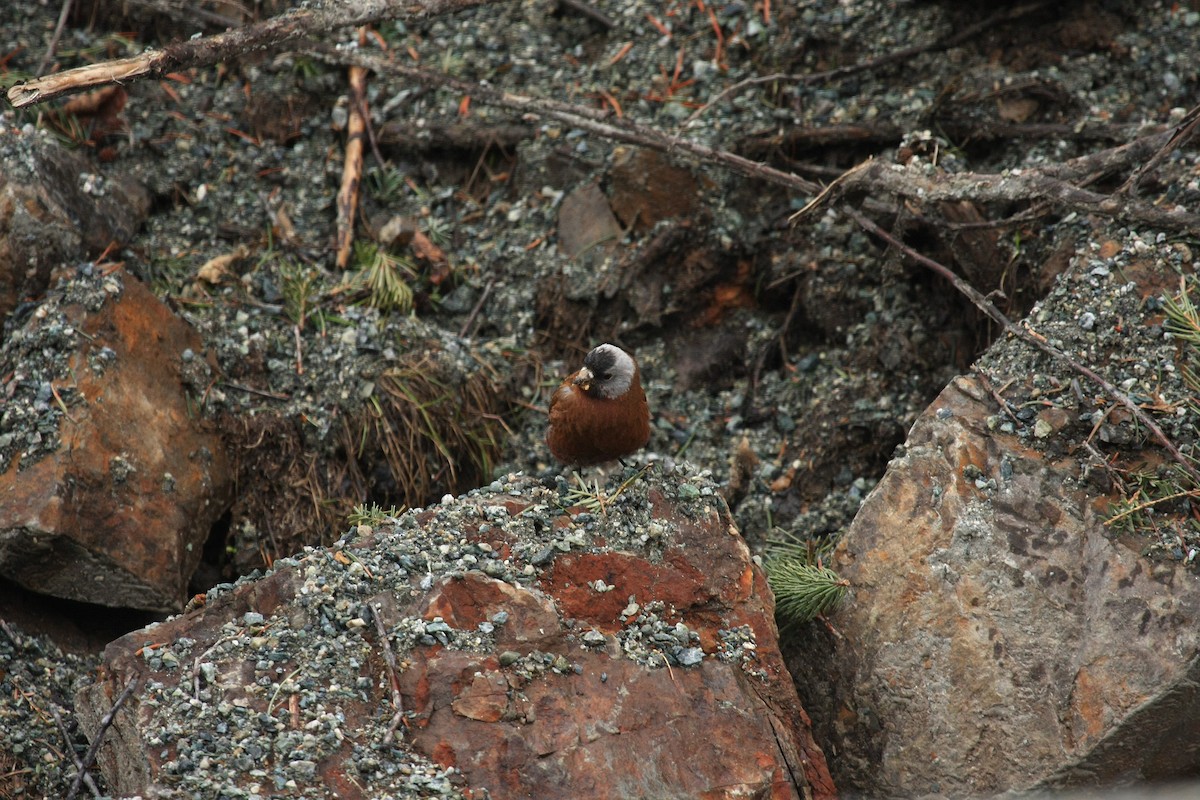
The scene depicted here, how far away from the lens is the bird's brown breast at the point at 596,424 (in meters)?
4.70

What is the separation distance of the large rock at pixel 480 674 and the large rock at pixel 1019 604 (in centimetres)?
41

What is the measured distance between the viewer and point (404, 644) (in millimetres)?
3580

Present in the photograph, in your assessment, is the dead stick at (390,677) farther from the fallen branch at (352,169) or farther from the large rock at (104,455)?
the fallen branch at (352,169)

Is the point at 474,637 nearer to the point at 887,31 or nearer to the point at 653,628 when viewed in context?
the point at 653,628

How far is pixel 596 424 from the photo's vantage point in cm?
470

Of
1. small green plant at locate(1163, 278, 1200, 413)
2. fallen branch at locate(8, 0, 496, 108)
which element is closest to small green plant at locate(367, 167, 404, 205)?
fallen branch at locate(8, 0, 496, 108)

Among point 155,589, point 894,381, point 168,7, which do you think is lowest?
point 894,381

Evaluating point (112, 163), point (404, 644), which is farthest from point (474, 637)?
point (112, 163)

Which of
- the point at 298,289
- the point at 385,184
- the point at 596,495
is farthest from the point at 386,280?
the point at 596,495

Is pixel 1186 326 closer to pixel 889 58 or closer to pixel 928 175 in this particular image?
pixel 928 175

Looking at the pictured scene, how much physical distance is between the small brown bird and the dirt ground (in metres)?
0.37

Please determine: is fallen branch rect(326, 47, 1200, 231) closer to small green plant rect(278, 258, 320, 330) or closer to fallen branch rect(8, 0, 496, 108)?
fallen branch rect(8, 0, 496, 108)

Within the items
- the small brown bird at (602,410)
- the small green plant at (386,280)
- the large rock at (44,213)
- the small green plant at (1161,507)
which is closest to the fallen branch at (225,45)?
the large rock at (44,213)

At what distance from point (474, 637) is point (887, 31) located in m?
4.20
